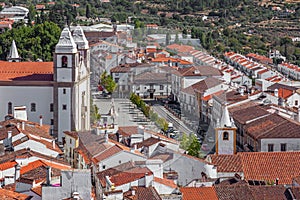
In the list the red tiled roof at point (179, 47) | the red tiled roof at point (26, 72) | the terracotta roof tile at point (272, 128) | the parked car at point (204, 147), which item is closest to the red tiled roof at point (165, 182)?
the red tiled roof at point (179, 47)

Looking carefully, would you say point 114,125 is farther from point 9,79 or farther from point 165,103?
point 9,79

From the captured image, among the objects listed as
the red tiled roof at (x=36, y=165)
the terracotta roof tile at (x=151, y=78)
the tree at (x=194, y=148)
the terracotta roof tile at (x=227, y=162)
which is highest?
the terracotta roof tile at (x=151, y=78)

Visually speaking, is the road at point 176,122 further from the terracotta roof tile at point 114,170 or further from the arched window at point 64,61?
the arched window at point 64,61

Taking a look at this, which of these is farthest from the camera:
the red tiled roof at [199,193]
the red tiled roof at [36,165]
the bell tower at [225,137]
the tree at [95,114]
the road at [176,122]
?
the tree at [95,114]

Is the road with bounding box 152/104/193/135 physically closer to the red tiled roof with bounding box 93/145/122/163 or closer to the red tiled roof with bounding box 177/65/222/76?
the red tiled roof with bounding box 177/65/222/76

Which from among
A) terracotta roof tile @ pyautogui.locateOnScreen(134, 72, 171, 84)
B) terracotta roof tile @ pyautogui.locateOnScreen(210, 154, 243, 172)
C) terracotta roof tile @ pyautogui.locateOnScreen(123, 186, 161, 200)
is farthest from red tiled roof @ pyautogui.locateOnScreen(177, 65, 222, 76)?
terracotta roof tile @ pyautogui.locateOnScreen(123, 186, 161, 200)

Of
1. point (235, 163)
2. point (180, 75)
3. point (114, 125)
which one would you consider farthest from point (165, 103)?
point (114, 125)
